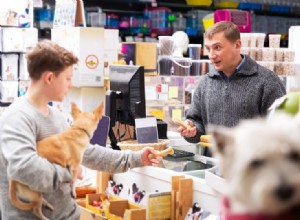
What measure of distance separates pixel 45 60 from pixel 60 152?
14.6 inches

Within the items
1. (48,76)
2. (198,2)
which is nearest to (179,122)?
(48,76)

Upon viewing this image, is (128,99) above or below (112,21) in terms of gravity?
below

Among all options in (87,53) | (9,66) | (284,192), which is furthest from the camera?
(9,66)

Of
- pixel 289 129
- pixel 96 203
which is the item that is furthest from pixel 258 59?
pixel 289 129

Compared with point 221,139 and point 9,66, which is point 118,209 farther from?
point 9,66

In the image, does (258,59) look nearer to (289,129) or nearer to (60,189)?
(60,189)

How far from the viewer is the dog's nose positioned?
2.68ft

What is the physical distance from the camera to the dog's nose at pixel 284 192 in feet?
2.68

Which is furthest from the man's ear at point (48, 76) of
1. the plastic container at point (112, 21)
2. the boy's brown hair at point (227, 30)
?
the plastic container at point (112, 21)

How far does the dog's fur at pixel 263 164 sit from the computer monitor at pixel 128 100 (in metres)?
2.90

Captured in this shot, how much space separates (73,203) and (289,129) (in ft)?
5.12

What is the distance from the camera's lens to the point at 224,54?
146 inches

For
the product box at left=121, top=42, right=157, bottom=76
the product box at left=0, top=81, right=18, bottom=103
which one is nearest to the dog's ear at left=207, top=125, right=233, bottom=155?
the product box at left=121, top=42, right=157, bottom=76

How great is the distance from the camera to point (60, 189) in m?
2.20
